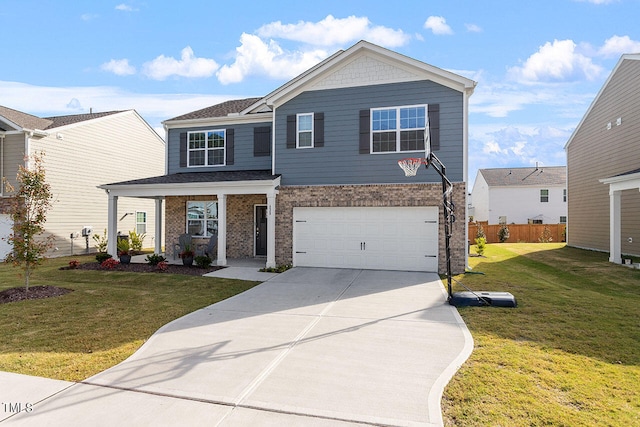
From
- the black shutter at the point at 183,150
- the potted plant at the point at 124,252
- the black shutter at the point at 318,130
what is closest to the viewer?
the black shutter at the point at 318,130

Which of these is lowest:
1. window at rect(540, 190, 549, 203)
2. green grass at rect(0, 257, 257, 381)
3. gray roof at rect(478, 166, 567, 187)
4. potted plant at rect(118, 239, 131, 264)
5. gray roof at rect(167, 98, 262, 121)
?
green grass at rect(0, 257, 257, 381)

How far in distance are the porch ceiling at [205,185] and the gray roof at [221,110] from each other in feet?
8.65

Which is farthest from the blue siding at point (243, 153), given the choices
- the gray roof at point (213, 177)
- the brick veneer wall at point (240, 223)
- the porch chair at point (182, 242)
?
the porch chair at point (182, 242)

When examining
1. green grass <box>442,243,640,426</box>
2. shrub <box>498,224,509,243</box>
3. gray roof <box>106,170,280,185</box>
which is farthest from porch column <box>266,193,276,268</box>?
shrub <box>498,224,509,243</box>

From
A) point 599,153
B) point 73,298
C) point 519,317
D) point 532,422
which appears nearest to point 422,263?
point 519,317

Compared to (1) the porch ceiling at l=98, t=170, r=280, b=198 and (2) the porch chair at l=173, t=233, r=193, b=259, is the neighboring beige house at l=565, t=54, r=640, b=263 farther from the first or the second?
(2) the porch chair at l=173, t=233, r=193, b=259

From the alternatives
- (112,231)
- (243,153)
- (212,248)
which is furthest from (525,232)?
(112,231)

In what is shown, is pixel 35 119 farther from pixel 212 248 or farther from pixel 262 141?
pixel 262 141

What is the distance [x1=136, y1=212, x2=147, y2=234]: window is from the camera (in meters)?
21.1

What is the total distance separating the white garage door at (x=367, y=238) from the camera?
39.2 feet

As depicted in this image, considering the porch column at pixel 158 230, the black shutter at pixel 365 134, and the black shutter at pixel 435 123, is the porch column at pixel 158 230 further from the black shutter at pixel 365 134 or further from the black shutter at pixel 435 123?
the black shutter at pixel 435 123

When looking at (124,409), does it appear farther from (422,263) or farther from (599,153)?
(599,153)

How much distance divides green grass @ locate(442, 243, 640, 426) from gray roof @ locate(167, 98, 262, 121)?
12167 mm

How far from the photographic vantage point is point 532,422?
3309 millimetres
